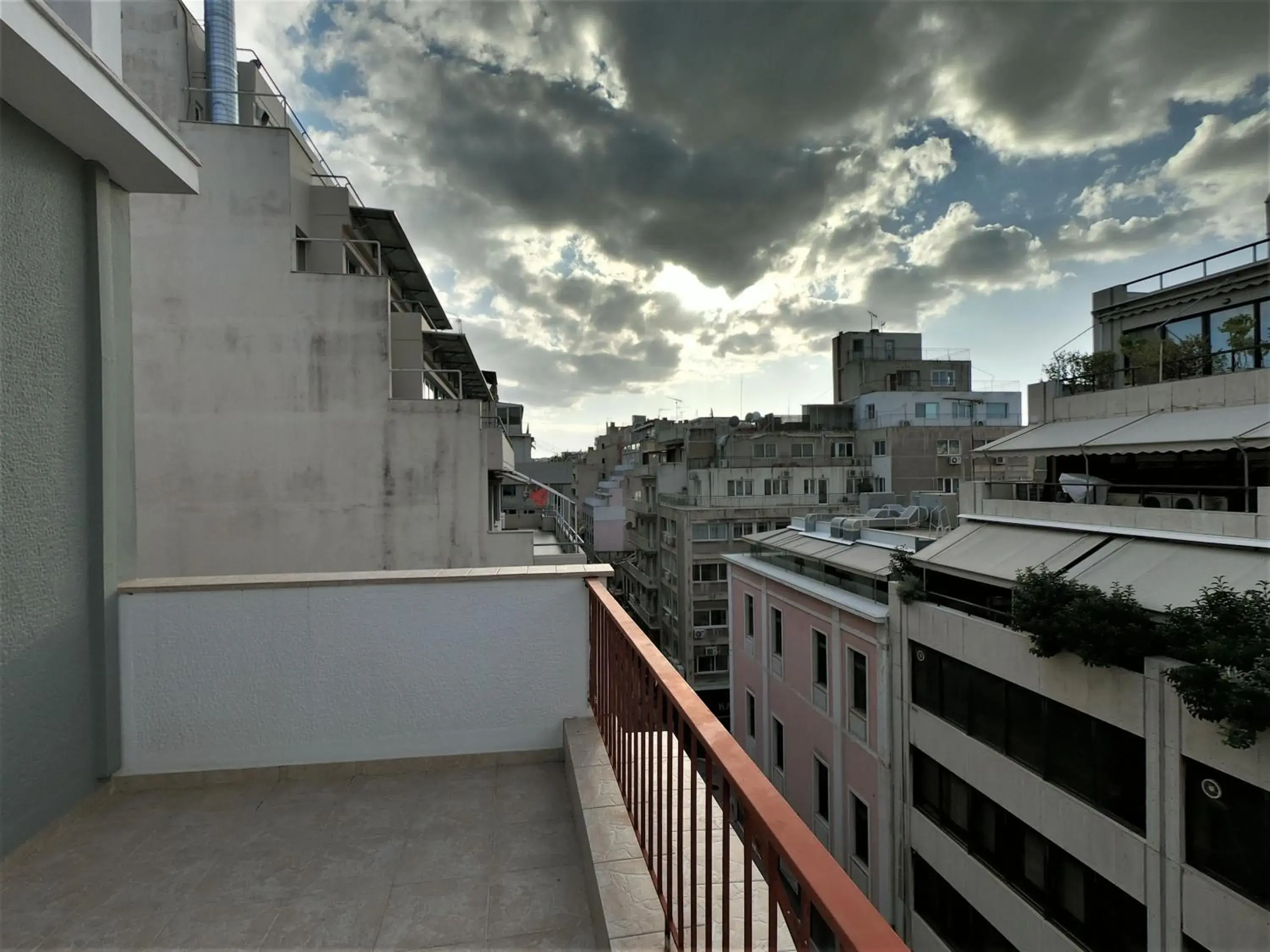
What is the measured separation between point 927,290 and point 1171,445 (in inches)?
769

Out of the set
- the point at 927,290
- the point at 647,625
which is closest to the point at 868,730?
the point at 927,290

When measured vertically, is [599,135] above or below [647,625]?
above

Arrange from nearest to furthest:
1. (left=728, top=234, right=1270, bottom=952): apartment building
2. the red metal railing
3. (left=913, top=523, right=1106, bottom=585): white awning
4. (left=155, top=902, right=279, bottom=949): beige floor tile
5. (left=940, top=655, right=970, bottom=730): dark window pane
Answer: the red metal railing < (left=155, top=902, right=279, bottom=949): beige floor tile < (left=728, top=234, right=1270, bottom=952): apartment building < (left=913, top=523, right=1106, bottom=585): white awning < (left=940, top=655, right=970, bottom=730): dark window pane

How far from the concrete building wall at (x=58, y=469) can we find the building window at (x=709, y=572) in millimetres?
26385

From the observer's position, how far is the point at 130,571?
3580mm

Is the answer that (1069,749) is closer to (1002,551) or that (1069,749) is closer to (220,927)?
(1002,551)

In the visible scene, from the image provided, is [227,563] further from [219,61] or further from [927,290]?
[927,290]

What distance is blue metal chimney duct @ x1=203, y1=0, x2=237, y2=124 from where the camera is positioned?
372 inches

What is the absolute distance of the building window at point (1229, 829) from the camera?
5.87 meters

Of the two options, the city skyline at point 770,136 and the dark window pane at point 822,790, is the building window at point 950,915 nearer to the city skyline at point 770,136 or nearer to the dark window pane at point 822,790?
the dark window pane at point 822,790

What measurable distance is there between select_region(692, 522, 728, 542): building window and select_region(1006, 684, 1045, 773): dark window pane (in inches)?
802

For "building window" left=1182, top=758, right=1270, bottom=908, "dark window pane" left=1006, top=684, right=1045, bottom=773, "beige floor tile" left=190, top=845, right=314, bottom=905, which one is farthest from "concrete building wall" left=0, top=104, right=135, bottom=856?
"dark window pane" left=1006, top=684, right=1045, bottom=773

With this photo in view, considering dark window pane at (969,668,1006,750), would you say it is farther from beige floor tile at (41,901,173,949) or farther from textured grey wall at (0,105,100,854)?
textured grey wall at (0,105,100,854)

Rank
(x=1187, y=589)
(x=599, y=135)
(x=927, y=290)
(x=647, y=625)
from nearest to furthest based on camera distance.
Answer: (x=1187, y=589), (x=599, y=135), (x=927, y=290), (x=647, y=625)
